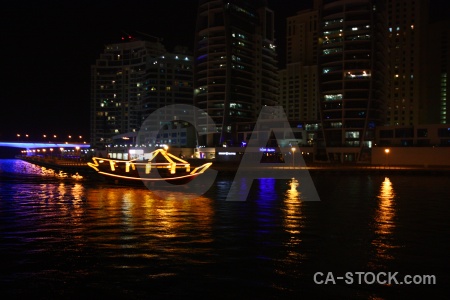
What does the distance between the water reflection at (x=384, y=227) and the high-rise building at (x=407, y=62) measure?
140m

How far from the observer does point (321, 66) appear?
13800 cm

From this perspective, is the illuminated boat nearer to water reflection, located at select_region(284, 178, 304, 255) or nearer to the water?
water reflection, located at select_region(284, 178, 304, 255)

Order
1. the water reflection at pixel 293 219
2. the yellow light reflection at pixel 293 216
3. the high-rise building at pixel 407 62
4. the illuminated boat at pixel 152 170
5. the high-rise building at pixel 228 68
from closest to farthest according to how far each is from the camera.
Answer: the water reflection at pixel 293 219
the yellow light reflection at pixel 293 216
the illuminated boat at pixel 152 170
the high-rise building at pixel 228 68
the high-rise building at pixel 407 62

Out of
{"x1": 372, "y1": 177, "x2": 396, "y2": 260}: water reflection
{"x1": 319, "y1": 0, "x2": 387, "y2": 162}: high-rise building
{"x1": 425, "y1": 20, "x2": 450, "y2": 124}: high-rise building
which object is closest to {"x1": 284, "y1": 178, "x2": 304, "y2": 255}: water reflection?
{"x1": 372, "y1": 177, "x2": 396, "y2": 260}: water reflection

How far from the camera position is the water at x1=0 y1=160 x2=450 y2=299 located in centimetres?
1556

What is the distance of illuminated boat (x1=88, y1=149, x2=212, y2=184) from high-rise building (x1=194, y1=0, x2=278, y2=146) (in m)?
90.3

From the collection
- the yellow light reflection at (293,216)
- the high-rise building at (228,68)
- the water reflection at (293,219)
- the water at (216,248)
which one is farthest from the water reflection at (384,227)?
the high-rise building at (228,68)

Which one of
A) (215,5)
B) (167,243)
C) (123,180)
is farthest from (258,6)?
(167,243)

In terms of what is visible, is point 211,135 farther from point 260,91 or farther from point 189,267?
point 189,267

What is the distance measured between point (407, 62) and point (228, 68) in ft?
243

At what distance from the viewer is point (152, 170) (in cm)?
5856

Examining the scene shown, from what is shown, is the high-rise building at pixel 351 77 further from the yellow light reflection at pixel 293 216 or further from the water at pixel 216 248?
the water at pixel 216 248

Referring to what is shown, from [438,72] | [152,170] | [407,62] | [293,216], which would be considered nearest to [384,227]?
[293,216]

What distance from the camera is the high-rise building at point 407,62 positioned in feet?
566
